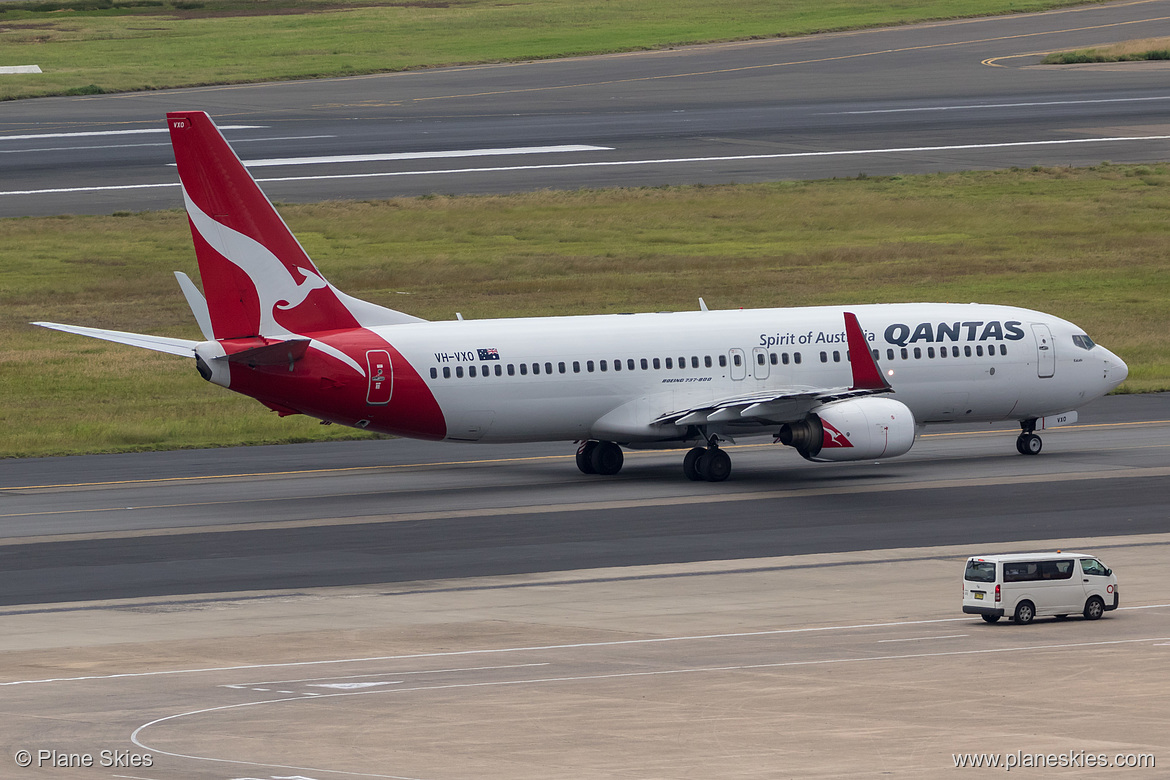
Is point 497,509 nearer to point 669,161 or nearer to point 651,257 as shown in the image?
point 651,257

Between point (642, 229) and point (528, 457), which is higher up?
point (642, 229)

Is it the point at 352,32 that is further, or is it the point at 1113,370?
the point at 352,32

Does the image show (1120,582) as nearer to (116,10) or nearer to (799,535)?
(799,535)

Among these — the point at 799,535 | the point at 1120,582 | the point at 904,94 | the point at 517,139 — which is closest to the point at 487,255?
the point at 517,139

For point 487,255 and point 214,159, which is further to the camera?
point 487,255

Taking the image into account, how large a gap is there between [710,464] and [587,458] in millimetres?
4103

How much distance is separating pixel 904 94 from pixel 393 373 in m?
84.1

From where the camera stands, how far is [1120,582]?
3581cm

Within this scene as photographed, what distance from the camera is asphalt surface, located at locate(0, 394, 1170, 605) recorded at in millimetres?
39312

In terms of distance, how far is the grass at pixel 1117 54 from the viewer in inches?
5344

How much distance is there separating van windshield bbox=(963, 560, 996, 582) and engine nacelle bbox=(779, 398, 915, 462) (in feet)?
49.2

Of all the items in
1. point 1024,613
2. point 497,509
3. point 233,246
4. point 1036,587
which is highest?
point 233,246

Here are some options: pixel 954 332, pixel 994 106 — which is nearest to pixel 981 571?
pixel 954 332

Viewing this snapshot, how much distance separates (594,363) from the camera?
49531 mm
